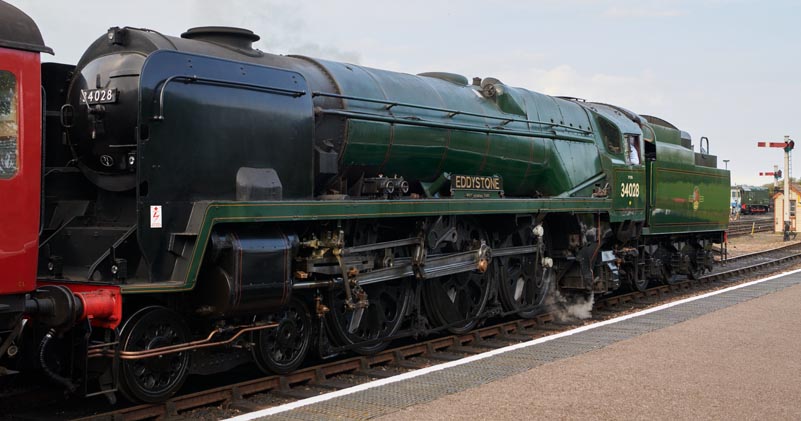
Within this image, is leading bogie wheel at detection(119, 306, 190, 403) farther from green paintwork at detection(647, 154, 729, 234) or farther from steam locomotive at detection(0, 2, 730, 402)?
green paintwork at detection(647, 154, 729, 234)

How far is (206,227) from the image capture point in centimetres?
657

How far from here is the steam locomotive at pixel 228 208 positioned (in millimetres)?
6090

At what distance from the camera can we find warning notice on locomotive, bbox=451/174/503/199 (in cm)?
1023

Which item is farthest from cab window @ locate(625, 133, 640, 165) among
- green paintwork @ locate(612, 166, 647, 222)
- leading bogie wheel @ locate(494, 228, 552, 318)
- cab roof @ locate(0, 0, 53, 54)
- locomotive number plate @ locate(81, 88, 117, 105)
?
cab roof @ locate(0, 0, 53, 54)

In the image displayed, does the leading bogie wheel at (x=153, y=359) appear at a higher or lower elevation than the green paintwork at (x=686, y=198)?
lower

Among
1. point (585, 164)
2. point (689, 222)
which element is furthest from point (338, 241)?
point (689, 222)

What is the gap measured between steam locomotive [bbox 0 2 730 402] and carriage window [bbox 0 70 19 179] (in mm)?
19

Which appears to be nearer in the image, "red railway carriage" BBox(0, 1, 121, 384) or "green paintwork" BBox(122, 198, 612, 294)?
"red railway carriage" BBox(0, 1, 121, 384)

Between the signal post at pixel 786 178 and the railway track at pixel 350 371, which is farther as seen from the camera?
the signal post at pixel 786 178

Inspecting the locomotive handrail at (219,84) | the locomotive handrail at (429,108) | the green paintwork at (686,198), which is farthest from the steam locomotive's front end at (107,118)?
the green paintwork at (686,198)

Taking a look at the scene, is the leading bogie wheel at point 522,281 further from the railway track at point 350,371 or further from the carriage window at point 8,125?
the carriage window at point 8,125

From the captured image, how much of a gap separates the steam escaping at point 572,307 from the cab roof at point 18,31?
9.07 m

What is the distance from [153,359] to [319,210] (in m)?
2.07

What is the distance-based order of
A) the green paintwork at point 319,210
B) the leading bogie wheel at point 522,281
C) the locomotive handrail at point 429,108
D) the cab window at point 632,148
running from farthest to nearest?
the cab window at point 632,148, the leading bogie wheel at point 522,281, the locomotive handrail at point 429,108, the green paintwork at point 319,210
